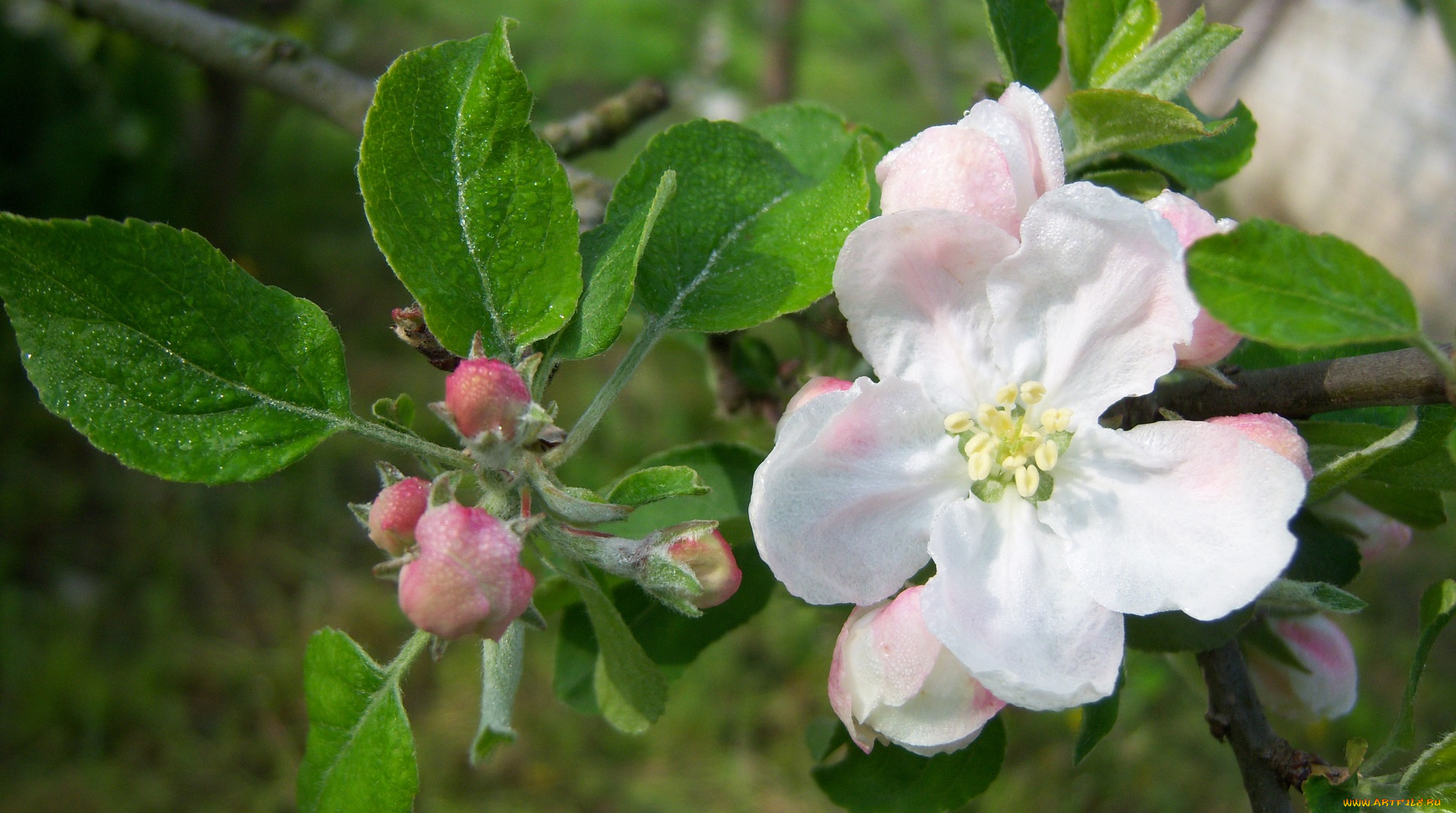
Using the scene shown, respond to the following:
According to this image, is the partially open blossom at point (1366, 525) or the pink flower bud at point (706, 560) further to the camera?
the partially open blossom at point (1366, 525)

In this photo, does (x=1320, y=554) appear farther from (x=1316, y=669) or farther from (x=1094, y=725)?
(x=1094, y=725)

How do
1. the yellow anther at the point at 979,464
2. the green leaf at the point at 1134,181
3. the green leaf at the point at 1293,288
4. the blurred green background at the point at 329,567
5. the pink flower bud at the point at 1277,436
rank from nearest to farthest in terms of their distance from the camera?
the green leaf at the point at 1293,288, the pink flower bud at the point at 1277,436, the yellow anther at the point at 979,464, the green leaf at the point at 1134,181, the blurred green background at the point at 329,567

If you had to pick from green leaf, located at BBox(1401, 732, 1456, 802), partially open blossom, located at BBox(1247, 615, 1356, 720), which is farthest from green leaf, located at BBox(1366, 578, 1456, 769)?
partially open blossom, located at BBox(1247, 615, 1356, 720)

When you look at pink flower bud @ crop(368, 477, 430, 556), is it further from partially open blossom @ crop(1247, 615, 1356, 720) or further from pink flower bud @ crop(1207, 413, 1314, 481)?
partially open blossom @ crop(1247, 615, 1356, 720)

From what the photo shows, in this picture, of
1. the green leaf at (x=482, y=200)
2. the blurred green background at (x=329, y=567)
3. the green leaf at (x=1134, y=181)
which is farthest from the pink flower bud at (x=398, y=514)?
the blurred green background at (x=329, y=567)

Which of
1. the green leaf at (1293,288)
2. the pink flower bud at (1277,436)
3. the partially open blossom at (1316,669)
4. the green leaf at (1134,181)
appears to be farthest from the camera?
the partially open blossom at (1316,669)

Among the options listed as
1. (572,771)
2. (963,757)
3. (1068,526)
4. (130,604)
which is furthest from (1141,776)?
(130,604)

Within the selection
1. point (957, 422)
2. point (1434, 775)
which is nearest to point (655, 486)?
point (957, 422)

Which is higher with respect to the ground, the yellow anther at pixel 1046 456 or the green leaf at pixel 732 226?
the green leaf at pixel 732 226

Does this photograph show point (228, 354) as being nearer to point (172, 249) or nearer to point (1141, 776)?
point (172, 249)

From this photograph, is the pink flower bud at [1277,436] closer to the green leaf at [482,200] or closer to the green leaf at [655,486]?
the green leaf at [655,486]
